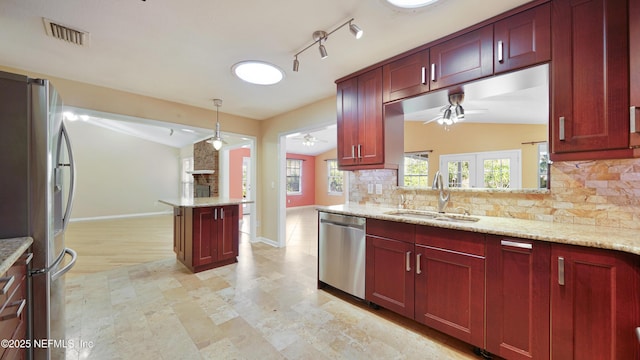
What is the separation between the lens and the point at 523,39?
5.40 ft

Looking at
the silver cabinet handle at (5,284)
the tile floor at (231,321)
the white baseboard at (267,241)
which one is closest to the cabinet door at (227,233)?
the tile floor at (231,321)

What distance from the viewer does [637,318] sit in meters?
1.17

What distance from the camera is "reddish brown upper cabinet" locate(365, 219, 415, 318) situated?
1.92 m

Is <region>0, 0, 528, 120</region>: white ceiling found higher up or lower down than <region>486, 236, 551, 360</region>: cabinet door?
higher up

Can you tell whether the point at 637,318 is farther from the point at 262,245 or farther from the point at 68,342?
the point at 262,245

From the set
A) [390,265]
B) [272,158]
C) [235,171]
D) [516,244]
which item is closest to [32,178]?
[390,265]

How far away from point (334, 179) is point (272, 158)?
18.6 feet

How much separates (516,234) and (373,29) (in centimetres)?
173

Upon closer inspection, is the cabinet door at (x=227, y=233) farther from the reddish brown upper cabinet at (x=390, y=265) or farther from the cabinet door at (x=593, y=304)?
the cabinet door at (x=593, y=304)

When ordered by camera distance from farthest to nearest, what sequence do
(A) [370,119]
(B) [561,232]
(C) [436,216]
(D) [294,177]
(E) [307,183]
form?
(E) [307,183] → (D) [294,177] → (A) [370,119] → (C) [436,216] → (B) [561,232]

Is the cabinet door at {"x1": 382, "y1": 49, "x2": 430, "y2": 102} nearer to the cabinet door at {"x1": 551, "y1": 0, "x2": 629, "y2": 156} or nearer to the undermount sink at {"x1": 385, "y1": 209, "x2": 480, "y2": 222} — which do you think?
the cabinet door at {"x1": 551, "y1": 0, "x2": 629, "y2": 156}

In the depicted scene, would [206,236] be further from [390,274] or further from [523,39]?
[523,39]

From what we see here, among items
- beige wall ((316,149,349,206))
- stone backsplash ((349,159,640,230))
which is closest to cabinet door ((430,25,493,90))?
stone backsplash ((349,159,640,230))

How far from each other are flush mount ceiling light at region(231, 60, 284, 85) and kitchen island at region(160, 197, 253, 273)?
1.62 m
